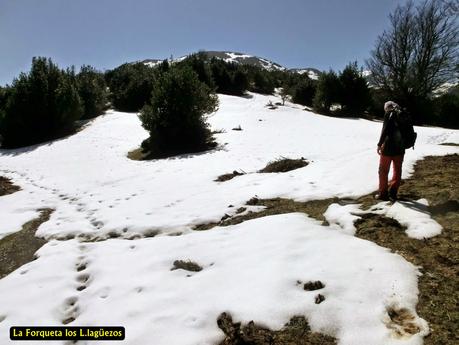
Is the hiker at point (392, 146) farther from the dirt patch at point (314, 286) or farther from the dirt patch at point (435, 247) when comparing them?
the dirt patch at point (314, 286)

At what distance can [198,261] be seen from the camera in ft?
17.9

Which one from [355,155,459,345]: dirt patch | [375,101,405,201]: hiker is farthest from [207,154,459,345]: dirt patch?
[375,101,405,201]: hiker

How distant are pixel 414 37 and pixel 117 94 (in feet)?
99.1

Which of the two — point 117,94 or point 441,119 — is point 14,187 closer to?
point 117,94

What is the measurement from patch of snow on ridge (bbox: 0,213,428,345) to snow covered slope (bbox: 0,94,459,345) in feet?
0.06

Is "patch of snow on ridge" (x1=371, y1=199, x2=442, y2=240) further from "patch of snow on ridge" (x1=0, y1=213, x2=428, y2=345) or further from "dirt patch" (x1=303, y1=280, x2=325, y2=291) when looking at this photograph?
"dirt patch" (x1=303, y1=280, x2=325, y2=291)

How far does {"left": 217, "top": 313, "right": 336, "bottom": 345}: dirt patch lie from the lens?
343 centimetres

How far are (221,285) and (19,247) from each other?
18.0 ft

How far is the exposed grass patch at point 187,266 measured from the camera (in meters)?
5.26

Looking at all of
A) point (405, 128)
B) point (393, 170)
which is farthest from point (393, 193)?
point (405, 128)

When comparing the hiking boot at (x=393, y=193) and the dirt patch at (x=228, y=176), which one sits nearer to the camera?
the hiking boot at (x=393, y=193)

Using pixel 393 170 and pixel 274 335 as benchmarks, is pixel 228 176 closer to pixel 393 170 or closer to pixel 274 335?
pixel 393 170

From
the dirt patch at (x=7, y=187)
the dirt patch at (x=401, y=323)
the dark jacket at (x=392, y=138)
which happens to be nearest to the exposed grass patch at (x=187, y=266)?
the dirt patch at (x=401, y=323)

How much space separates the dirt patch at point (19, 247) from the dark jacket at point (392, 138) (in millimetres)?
7686
